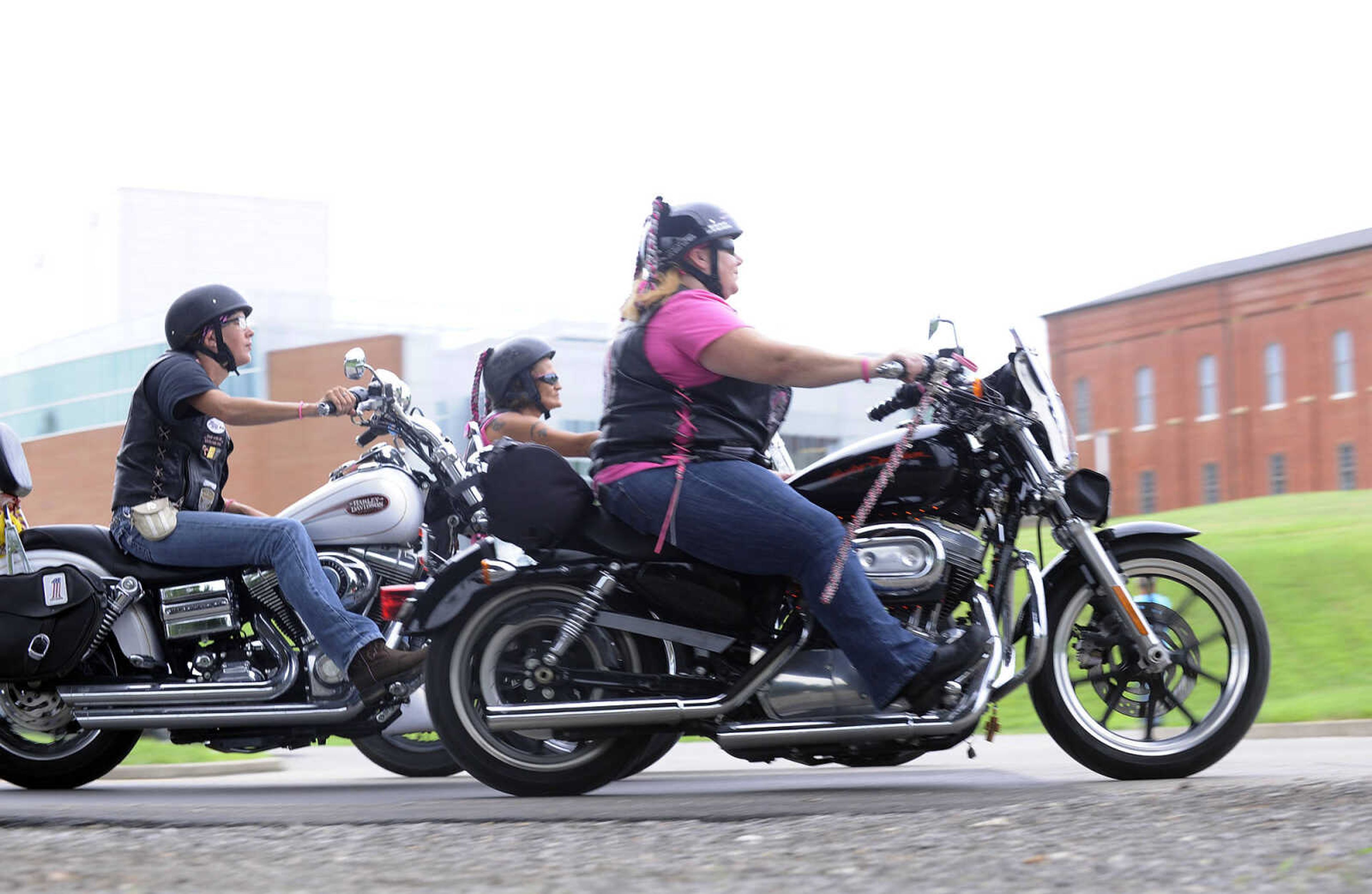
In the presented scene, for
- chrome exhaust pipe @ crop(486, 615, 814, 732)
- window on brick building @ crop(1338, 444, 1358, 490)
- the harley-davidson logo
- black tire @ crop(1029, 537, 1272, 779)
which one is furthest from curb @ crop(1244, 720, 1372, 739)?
window on brick building @ crop(1338, 444, 1358, 490)

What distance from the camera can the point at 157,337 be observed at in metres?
57.5

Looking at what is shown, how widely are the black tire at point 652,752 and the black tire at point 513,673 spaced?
188mm

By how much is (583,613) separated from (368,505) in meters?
1.68

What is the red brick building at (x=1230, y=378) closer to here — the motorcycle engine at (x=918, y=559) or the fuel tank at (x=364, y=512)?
the fuel tank at (x=364, y=512)

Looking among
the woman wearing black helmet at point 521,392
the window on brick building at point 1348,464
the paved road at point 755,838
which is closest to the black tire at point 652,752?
the paved road at point 755,838

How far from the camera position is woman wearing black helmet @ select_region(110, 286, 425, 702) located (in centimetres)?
631

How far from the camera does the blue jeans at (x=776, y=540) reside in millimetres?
5059

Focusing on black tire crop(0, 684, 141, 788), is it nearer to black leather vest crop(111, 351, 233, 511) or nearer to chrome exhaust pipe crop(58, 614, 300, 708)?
chrome exhaust pipe crop(58, 614, 300, 708)

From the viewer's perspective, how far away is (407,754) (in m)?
7.02

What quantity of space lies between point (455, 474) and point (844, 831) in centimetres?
313

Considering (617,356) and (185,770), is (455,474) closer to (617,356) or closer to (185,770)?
(617,356)

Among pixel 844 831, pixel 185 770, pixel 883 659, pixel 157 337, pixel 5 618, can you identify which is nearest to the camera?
pixel 844 831

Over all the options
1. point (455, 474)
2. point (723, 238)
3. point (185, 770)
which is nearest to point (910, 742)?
point (723, 238)

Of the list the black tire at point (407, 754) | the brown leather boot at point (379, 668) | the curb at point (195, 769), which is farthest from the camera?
the curb at point (195, 769)
